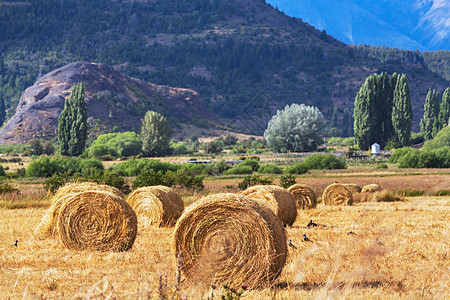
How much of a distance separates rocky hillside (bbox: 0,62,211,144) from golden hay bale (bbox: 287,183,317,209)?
3768 inches

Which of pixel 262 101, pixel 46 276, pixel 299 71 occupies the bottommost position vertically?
pixel 46 276

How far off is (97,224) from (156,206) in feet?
13.7

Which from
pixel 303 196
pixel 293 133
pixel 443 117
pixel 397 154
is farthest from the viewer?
pixel 443 117

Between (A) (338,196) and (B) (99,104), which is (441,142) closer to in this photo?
(A) (338,196)

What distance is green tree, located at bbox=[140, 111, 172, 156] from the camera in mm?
83812

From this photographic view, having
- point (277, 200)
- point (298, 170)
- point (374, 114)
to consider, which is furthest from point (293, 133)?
point (277, 200)

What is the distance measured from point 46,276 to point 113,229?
3.06 meters

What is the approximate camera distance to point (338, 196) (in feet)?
73.2

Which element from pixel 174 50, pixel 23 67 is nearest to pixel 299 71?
pixel 174 50

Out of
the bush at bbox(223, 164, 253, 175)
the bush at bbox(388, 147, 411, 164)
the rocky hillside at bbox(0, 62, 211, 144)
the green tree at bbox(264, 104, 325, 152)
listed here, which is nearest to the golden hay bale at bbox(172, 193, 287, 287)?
the bush at bbox(223, 164, 253, 175)

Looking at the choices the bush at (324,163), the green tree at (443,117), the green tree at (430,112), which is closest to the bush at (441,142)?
the bush at (324,163)

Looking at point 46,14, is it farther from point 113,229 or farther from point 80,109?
point 113,229

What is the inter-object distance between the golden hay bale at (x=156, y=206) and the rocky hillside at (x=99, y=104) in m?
99.2

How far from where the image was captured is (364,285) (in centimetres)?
637
